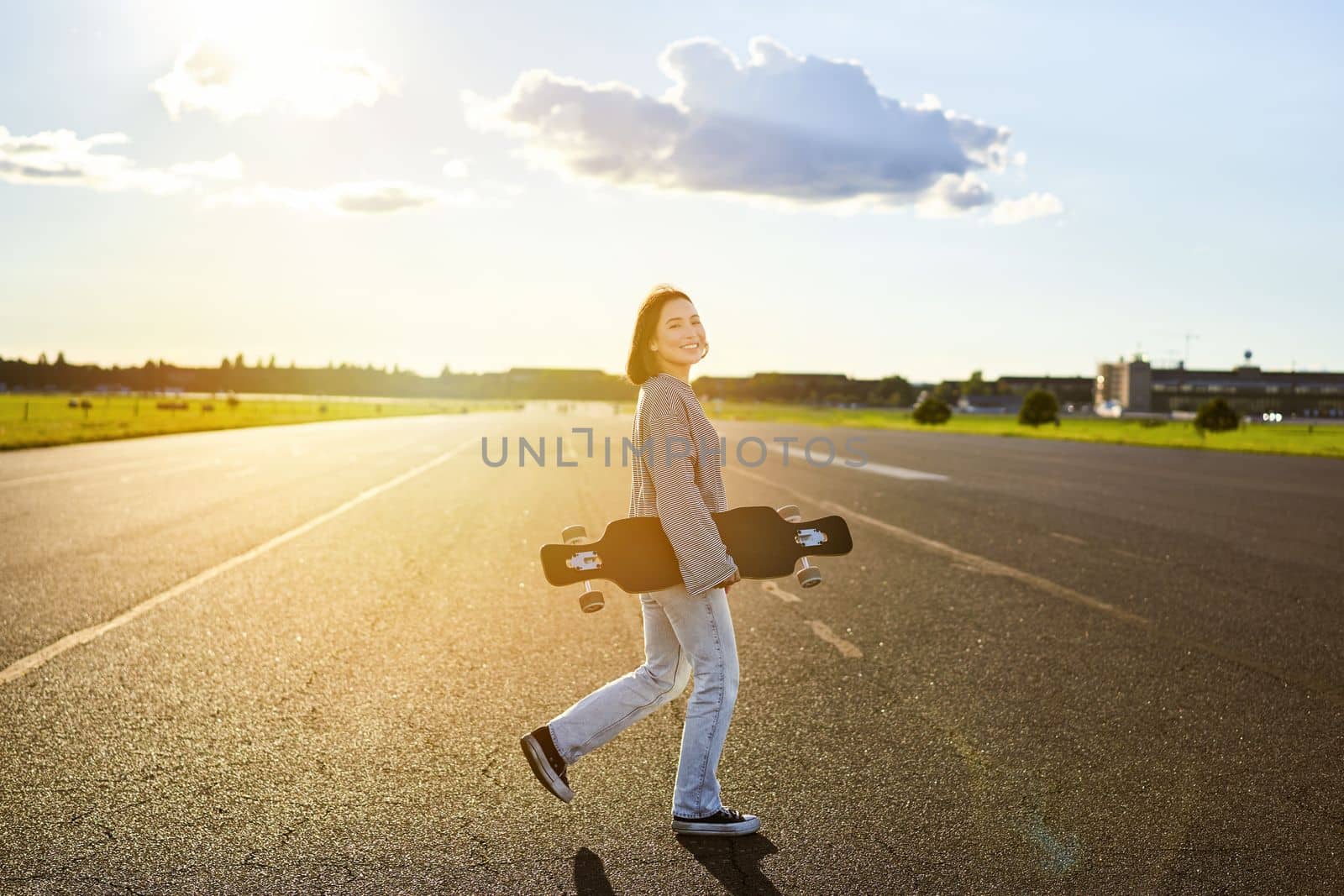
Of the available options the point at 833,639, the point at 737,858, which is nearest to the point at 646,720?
the point at 737,858

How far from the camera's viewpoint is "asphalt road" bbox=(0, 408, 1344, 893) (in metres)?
3.82

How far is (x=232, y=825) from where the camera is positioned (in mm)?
4109

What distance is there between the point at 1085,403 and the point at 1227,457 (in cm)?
16048

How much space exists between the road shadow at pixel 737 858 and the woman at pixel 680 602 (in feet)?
0.13

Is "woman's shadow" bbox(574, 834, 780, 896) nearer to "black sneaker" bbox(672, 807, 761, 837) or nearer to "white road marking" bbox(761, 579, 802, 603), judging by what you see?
"black sneaker" bbox(672, 807, 761, 837)

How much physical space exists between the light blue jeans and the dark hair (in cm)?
79

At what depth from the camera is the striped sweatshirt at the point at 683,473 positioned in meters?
3.71

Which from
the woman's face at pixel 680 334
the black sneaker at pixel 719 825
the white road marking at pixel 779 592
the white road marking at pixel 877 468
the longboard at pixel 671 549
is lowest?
the white road marking at pixel 877 468

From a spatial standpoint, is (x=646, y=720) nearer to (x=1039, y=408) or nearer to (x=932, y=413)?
(x=1039, y=408)

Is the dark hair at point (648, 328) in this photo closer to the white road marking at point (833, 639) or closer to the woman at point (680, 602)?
the woman at point (680, 602)

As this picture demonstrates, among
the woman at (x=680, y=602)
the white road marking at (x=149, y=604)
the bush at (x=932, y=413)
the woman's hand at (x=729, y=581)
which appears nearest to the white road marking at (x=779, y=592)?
the white road marking at (x=149, y=604)

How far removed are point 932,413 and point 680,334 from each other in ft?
256

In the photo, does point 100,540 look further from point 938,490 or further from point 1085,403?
point 1085,403

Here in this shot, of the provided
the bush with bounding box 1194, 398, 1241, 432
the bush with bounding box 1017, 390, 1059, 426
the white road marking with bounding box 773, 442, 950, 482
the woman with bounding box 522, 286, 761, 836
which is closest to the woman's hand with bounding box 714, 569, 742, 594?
the woman with bounding box 522, 286, 761, 836
